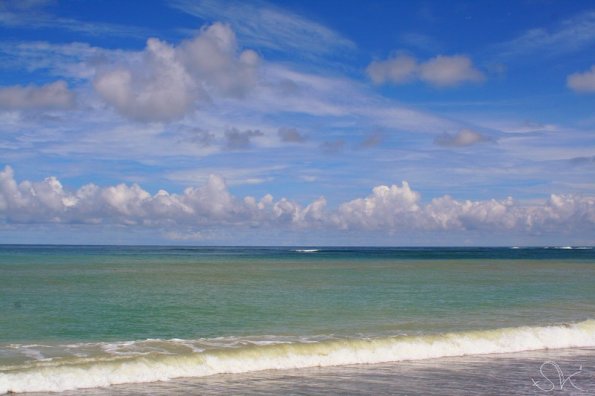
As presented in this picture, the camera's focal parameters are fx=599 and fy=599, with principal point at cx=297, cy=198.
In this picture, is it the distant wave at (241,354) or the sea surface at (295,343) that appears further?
the distant wave at (241,354)

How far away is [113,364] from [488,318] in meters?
18.5

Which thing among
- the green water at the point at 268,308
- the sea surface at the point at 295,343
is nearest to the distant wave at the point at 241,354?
the sea surface at the point at 295,343

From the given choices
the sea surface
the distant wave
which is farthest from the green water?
the distant wave

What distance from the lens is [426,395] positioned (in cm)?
1375

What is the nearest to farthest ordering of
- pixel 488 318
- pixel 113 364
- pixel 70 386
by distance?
pixel 70 386, pixel 113 364, pixel 488 318

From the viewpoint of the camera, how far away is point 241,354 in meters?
17.9

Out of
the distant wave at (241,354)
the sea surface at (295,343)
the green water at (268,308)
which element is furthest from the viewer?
the green water at (268,308)

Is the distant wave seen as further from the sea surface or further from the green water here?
the green water

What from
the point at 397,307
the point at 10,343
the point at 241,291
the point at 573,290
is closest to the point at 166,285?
the point at 241,291

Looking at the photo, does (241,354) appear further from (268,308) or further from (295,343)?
(268,308)

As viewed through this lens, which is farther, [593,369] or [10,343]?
[10,343]

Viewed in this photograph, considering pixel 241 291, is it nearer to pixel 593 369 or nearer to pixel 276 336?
pixel 276 336

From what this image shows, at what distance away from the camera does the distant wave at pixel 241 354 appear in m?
15.2

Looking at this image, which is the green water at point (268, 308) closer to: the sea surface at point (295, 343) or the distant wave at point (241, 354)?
the sea surface at point (295, 343)
